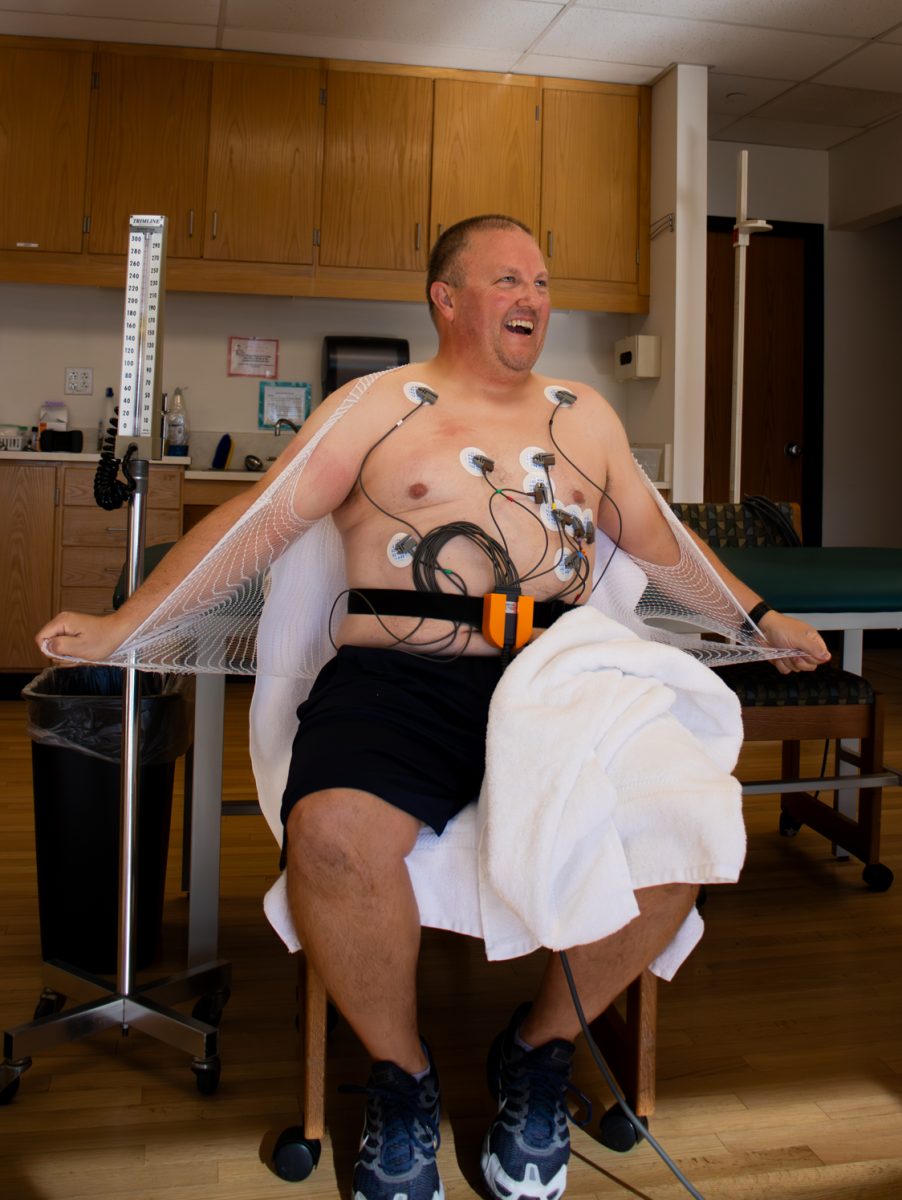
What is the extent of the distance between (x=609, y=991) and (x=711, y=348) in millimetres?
4816

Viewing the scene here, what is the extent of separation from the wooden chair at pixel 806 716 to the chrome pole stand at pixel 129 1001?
1.15 m

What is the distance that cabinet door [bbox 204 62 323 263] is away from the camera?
4.49 meters

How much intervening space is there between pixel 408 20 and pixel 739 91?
1608mm

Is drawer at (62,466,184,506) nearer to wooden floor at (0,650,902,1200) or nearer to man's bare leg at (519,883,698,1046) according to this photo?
wooden floor at (0,650,902,1200)

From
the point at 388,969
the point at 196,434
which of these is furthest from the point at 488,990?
the point at 196,434

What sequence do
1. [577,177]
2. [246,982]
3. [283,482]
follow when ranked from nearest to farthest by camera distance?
[283,482] → [246,982] → [577,177]

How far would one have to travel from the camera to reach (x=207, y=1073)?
59.9 inches

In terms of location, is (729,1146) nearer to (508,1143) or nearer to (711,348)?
(508,1143)

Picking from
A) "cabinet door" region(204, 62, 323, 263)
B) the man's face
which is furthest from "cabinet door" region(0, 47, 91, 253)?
the man's face

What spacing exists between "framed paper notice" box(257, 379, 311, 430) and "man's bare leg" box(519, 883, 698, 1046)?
3.92 meters

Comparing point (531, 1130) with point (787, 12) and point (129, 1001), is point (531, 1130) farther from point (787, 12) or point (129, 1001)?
point (787, 12)

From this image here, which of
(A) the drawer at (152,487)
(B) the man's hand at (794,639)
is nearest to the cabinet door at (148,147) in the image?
(A) the drawer at (152,487)

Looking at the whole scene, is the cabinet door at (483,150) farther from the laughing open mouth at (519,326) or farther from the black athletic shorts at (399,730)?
the black athletic shorts at (399,730)

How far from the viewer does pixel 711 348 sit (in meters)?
5.68
